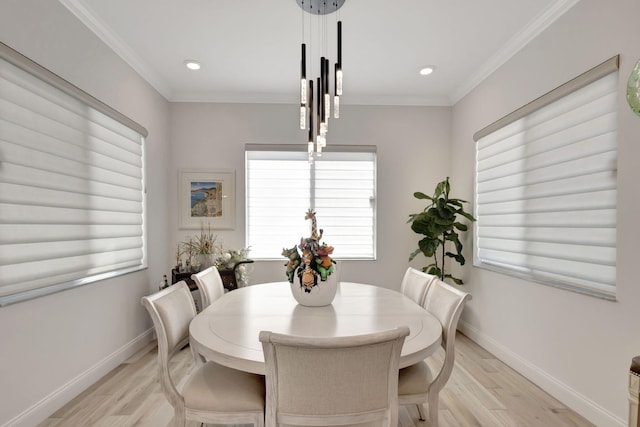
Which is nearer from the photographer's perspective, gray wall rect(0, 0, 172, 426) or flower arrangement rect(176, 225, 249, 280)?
gray wall rect(0, 0, 172, 426)

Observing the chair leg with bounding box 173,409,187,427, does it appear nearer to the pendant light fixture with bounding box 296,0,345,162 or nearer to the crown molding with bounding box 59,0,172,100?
the pendant light fixture with bounding box 296,0,345,162

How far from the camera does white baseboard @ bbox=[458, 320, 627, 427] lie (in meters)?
1.95

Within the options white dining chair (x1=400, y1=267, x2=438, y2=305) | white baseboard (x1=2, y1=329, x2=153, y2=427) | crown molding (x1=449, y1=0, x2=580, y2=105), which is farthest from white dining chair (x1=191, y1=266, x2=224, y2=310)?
crown molding (x1=449, y1=0, x2=580, y2=105)

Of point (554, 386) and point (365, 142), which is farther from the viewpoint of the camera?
point (365, 142)

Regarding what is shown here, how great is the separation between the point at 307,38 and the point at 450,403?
285 centimetres

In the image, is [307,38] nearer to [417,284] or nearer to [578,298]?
[417,284]

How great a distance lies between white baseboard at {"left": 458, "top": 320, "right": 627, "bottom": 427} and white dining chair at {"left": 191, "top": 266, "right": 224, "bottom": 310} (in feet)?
7.83

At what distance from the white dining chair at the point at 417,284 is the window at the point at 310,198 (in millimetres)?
1591

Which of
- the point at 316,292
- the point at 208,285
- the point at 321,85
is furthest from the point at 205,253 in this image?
the point at 321,85

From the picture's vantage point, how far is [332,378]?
3.66 feet

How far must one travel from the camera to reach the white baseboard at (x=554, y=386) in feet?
6.39

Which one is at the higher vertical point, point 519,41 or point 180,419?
point 519,41

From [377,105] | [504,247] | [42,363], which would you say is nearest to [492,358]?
[504,247]

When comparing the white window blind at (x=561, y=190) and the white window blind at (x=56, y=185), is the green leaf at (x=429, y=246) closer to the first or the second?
the white window blind at (x=561, y=190)
